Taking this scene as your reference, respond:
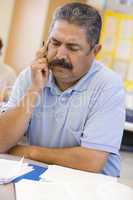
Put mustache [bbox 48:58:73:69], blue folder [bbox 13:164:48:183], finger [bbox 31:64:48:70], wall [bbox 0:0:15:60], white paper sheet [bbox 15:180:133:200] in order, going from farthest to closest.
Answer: wall [bbox 0:0:15:60]
finger [bbox 31:64:48:70]
mustache [bbox 48:58:73:69]
blue folder [bbox 13:164:48:183]
white paper sheet [bbox 15:180:133:200]

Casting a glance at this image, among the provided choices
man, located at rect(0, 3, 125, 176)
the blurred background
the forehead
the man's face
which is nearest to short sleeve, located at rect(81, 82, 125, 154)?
man, located at rect(0, 3, 125, 176)

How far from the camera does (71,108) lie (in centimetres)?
159

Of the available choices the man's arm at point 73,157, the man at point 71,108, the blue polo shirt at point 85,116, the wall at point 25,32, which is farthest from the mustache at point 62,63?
the wall at point 25,32

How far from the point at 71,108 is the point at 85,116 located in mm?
70

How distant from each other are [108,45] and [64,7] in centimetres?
271

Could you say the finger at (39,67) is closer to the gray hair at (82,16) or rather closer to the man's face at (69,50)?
the man's face at (69,50)

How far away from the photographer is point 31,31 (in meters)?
4.30

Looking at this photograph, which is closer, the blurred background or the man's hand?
the man's hand

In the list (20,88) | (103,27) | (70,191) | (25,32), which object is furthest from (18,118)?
(25,32)

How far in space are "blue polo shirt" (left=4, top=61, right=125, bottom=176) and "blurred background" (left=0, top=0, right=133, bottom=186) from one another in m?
2.48

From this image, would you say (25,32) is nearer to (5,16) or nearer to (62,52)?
(5,16)

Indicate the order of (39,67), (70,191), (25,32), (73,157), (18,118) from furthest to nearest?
1. (25,32)
2. (39,67)
3. (18,118)
4. (73,157)
5. (70,191)

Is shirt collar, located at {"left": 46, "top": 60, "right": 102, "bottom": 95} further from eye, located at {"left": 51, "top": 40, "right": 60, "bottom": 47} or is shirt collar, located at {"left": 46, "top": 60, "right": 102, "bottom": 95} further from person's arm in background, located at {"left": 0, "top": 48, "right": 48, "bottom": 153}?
eye, located at {"left": 51, "top": 40, "right": 60, "bottom": 47}

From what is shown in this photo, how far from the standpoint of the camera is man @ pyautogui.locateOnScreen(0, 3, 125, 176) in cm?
149
